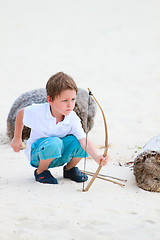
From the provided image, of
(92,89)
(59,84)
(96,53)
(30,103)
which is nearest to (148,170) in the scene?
(59,84)

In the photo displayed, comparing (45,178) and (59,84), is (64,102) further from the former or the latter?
(45,178)

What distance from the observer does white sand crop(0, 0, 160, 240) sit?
2.31 meters

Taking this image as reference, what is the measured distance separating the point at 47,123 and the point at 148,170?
947 mm

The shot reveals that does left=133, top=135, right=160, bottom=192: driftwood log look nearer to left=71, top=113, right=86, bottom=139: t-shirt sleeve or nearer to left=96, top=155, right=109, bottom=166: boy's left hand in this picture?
left=96, top=155, right=109, bottom=166: boy's left hand

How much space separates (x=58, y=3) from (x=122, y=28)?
288cm

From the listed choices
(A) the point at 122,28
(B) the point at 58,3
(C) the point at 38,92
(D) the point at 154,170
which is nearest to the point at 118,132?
(C) the point at 38,92

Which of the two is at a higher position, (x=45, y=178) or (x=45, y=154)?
(x=45, y=154)

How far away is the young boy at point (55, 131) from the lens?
278 centimetres

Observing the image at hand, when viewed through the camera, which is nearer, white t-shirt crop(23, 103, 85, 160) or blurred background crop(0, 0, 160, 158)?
white t-shirt crop(23, 103, 85, 160)

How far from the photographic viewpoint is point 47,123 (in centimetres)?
292

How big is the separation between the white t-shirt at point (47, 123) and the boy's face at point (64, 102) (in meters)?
0.11

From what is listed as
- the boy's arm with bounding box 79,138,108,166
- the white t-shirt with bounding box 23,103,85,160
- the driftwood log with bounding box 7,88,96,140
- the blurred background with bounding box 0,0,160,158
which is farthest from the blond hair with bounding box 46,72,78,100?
the blurred background with bounding box 0,0,160,158

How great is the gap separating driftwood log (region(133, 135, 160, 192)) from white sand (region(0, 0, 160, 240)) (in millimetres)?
76

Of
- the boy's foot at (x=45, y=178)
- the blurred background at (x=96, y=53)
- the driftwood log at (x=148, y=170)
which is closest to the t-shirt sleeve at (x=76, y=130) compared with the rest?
the boy's foot at (x=45, y=178)
